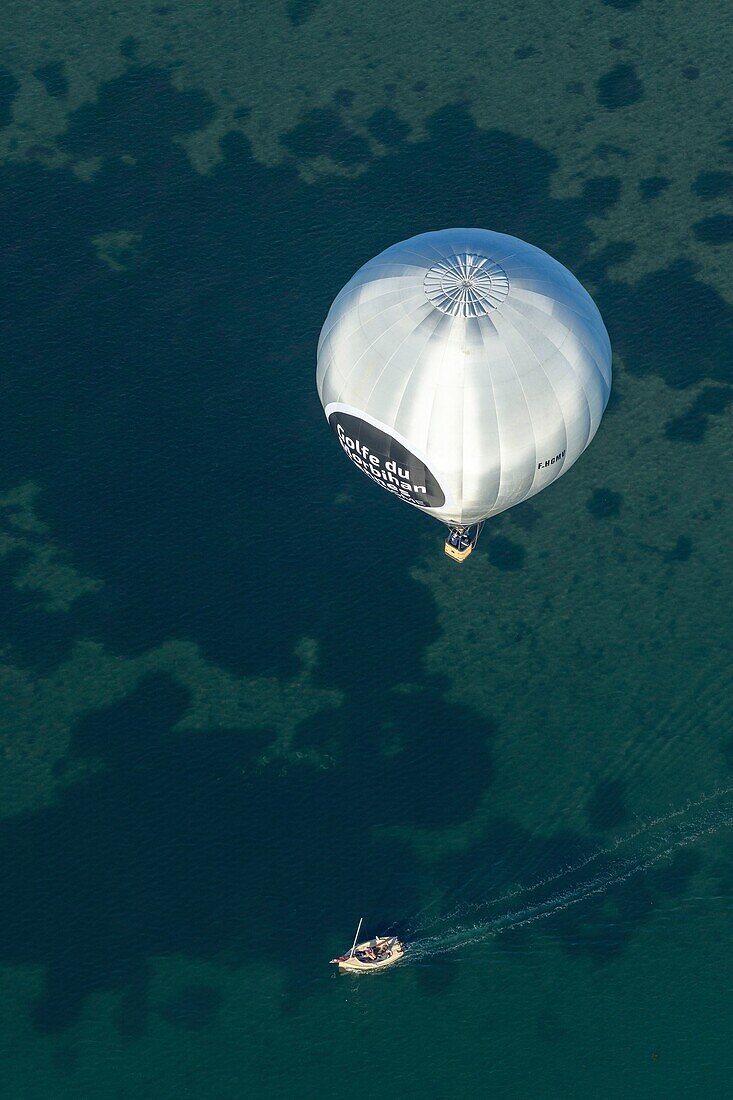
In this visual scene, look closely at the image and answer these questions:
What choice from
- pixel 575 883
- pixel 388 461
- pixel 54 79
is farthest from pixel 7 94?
pixel 575 883

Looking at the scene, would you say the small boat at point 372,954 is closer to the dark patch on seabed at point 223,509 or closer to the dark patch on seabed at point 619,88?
the dark patch on seabed at point 223,509

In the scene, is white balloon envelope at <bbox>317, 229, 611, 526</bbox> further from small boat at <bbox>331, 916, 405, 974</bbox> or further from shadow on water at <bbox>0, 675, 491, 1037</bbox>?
small boat at <bbox>331, 916, 405, 974</bbox>

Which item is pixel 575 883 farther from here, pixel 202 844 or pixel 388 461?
pixel 388 461

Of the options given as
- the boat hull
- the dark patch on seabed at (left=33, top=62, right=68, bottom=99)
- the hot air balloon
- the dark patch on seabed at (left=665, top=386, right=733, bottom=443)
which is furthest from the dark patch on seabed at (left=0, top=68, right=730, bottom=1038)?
the hot air balloon

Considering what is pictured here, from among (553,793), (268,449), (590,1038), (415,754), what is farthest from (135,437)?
(590,1038)

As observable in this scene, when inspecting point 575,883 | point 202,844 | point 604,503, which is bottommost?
point 575,883

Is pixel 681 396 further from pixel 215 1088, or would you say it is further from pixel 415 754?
pixel 215 1088

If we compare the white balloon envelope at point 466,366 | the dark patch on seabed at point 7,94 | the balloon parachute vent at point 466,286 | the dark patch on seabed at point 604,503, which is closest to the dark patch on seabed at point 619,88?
the dark patch on seabed at point 604,503
